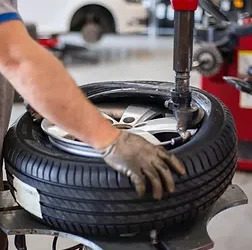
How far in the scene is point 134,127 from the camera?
53.0 inches

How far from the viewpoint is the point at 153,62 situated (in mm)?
5004

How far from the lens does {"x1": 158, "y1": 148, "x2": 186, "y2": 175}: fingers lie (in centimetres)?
106

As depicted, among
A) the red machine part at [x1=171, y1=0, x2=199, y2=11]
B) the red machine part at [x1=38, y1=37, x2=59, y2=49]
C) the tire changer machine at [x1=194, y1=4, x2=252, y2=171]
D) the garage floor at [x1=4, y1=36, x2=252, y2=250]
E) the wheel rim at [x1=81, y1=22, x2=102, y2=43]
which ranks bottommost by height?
the garage floor at [x1=4, y1=36, x2=252, y2=250]

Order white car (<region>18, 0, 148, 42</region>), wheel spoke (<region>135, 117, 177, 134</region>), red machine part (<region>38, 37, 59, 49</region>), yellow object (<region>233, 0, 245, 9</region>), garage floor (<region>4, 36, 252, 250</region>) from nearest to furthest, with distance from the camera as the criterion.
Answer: wheel spoke (<region>135, 117, 177, 134</region>) → garage floor (<region>4, 36, 252, 250</region>) → yellow object (<region>233, 0, 245, 9</region>) → red machine part (<region>38, 37, 59, 49</region>) → white car (<region>18, 0, 148, 42</region>)

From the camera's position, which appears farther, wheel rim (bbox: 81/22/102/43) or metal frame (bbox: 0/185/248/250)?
wheel rim (bbox: 81/22/102/43)

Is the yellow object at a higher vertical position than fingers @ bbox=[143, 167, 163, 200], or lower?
lower

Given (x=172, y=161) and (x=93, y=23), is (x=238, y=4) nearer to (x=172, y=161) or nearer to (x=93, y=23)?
(x=93, y=23)

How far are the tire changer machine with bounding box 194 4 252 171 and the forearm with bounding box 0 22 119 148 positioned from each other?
1672mm

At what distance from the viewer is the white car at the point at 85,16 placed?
524cm

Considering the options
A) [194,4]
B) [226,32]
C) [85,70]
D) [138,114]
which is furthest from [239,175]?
[85,70]

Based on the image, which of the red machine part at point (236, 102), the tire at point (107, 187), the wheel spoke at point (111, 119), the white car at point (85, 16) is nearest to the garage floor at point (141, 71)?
the red machine part at point (236, 102)

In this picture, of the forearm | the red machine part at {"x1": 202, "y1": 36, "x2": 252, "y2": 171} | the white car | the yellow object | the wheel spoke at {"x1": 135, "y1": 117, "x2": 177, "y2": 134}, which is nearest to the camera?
the forearm

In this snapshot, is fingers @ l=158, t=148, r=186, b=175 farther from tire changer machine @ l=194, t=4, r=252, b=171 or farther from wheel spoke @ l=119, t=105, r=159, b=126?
tire changer machine @ l=194, t=4, r=252, b=171

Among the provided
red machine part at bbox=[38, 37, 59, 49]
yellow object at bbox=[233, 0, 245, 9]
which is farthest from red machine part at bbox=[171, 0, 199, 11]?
red machine part at bbox=[38, 37, 59, 49]
